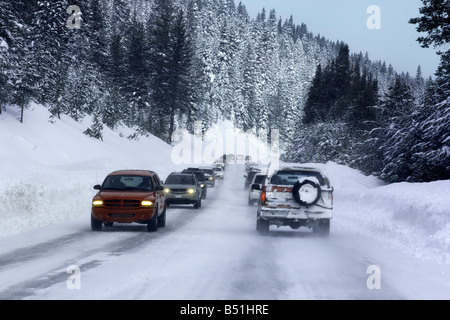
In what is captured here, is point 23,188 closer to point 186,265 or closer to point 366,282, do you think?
point 186,265

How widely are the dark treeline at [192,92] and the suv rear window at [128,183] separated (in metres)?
19.0

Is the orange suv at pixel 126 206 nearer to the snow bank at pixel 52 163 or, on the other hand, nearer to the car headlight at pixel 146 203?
the car headlight at pixel 146 203

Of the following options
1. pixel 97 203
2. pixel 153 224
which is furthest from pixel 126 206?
pixel 153 224

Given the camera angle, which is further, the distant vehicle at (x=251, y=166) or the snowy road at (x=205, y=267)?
the distant vehicle at (x=251, y=166)

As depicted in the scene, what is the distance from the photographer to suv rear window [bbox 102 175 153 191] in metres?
18.8

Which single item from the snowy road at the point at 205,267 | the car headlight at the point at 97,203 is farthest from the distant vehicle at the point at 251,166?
the snowy road at the point at 205,267

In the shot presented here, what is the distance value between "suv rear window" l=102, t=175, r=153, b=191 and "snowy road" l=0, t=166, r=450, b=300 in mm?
1279

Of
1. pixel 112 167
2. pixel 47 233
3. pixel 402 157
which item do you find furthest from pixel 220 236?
pixel 402 157

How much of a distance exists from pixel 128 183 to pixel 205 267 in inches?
343

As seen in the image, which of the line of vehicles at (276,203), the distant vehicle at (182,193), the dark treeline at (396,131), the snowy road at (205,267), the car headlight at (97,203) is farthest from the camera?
the dark treeline at (396,131)

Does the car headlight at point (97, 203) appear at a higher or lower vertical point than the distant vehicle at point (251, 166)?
lower

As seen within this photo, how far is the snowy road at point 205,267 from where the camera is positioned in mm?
8625

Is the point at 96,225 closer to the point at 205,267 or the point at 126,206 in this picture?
the point at 126,206

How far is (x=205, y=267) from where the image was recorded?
1104cm
